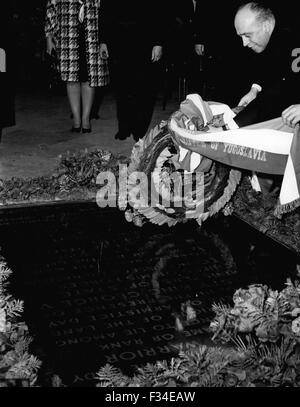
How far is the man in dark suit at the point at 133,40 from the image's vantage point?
6746mm

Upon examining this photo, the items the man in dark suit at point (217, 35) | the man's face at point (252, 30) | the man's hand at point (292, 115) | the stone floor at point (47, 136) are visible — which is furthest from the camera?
the man in dark suit at point (217, 35)

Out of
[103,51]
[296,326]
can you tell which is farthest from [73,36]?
[296,326]

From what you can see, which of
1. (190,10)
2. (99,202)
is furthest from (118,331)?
(190,10)

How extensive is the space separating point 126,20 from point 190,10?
1577 mm

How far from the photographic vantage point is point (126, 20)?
6742 millimetres

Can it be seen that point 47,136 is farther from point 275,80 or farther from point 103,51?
point 275,80

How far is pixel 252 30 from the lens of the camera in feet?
15.9

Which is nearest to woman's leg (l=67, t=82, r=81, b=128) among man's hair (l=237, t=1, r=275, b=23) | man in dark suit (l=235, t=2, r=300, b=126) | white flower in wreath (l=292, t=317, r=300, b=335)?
man in dark suit (l=235, t=2, r=300, b=126)

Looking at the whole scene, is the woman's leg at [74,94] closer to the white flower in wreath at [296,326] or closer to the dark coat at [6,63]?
the dark coat at [6,63]

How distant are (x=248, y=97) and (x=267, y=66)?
274 mm

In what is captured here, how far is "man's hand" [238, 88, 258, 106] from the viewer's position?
16.9ft

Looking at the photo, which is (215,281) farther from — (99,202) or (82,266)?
(99,202)

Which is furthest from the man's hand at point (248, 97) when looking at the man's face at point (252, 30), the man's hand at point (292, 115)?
the man's hand at point (292, 115)

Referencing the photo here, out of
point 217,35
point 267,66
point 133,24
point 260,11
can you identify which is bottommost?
point 217,35
